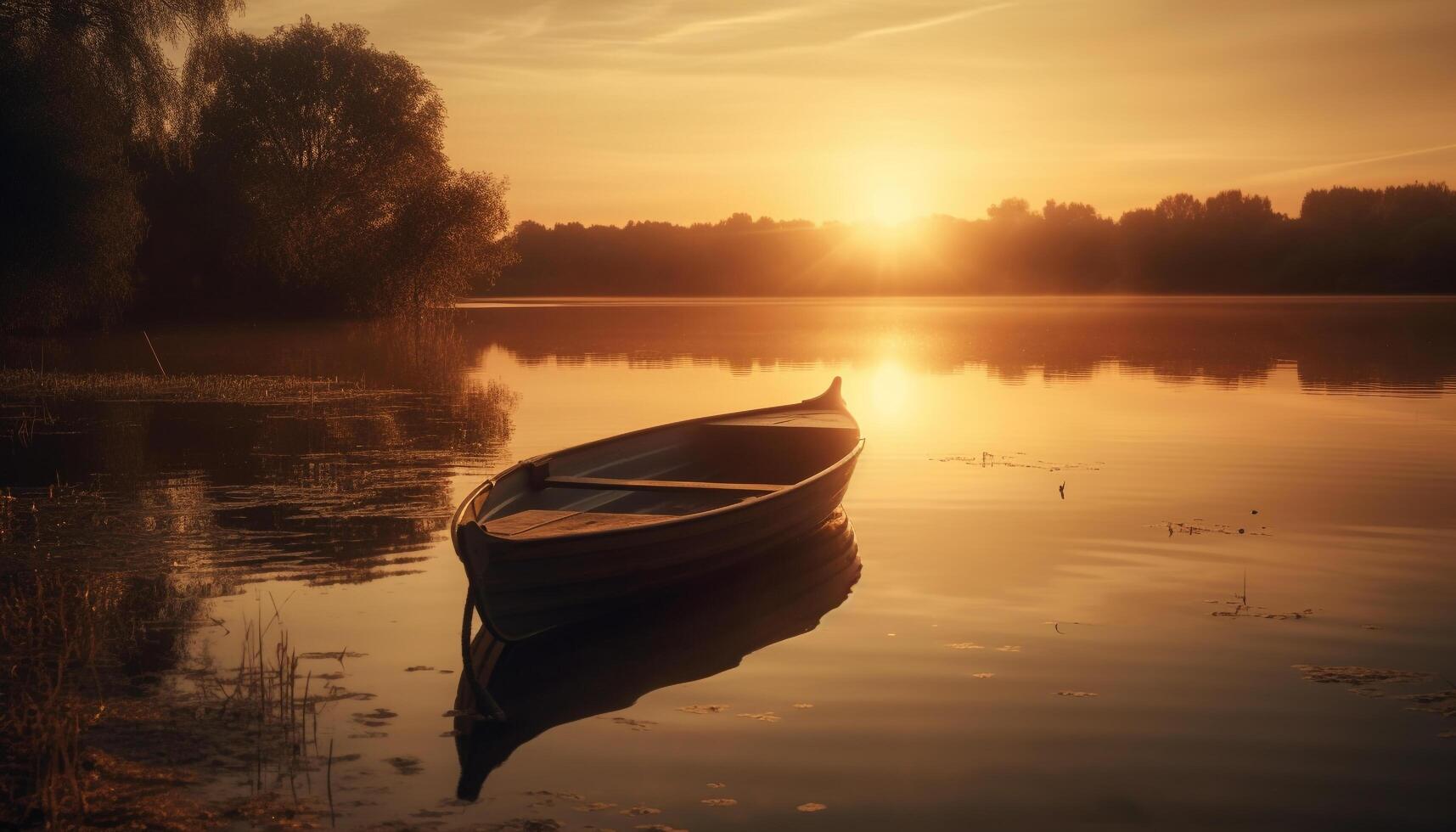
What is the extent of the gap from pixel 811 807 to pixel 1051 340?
42.1 m

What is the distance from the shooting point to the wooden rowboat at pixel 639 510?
26.7 feet

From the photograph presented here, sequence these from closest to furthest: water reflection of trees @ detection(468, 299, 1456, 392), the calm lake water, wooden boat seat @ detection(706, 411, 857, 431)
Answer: the calm lake water
wooden boat seat @ detection(706, 411, 857, 431)
water reflection of trees @ detection(468, 299, 1456, 392)

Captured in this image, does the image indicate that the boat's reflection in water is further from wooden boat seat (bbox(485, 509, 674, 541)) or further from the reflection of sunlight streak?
the reflection of sunlight streak

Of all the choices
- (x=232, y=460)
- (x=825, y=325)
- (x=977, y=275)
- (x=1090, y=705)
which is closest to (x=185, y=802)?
(x=1090, y=705)

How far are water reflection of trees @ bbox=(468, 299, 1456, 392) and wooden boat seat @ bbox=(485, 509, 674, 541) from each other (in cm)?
2212

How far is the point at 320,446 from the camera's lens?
1784 cm

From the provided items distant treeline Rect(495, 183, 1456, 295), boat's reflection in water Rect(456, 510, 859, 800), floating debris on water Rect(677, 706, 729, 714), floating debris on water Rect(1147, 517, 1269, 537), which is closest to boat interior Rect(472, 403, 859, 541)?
boat's reflection in water Rect(456, 510, 859, 800)

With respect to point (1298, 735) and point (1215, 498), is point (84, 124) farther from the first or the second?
point (1298, 735)

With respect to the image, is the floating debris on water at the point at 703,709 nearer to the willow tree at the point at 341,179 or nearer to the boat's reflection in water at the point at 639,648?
the boat's reflection in water at the point at 639,648

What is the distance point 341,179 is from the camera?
168ft

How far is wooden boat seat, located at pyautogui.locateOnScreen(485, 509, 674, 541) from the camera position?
898cm

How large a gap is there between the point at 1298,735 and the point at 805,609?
383cm

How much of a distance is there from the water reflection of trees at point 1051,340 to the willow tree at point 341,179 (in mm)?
4452

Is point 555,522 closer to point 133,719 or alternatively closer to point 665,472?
point 133,719
